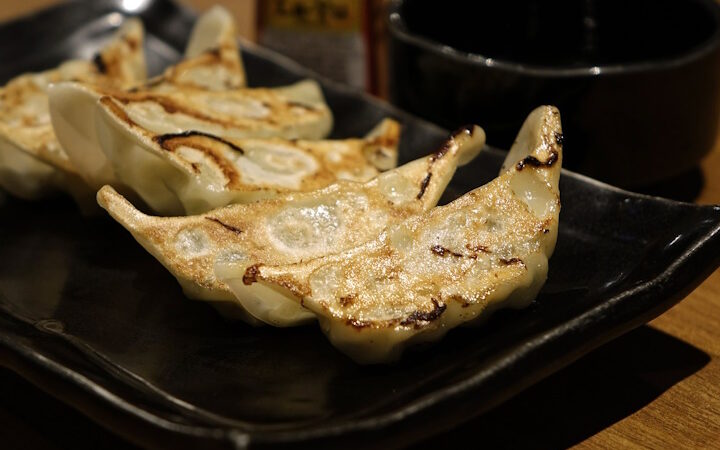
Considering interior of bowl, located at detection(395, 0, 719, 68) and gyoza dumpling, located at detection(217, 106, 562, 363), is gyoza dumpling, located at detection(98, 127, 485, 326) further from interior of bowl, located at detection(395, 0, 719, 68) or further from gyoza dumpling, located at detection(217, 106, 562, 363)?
interior of bowl, located at detection(395, 0, 719, 68)

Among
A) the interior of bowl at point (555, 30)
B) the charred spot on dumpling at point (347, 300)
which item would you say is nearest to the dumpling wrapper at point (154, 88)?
the interior of bowl at point (555, 30)

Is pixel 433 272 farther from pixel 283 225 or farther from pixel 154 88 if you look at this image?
pixel 154 88

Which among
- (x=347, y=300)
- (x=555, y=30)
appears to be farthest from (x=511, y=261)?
(x=555, y=30)

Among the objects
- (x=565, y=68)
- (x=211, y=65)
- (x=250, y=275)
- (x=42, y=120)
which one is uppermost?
(x=565, y=68)

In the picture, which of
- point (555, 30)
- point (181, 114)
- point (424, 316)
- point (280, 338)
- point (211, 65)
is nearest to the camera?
point (424, 316)

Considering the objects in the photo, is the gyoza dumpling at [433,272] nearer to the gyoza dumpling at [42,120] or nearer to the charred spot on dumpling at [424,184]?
the charred spot on dumpling at [424,184]

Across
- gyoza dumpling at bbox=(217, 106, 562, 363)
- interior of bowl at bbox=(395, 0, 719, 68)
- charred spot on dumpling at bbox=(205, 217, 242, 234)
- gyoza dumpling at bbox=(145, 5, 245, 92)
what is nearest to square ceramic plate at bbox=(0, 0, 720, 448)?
gyoza dumpling at bbox=(217, 106, 562, 363)
